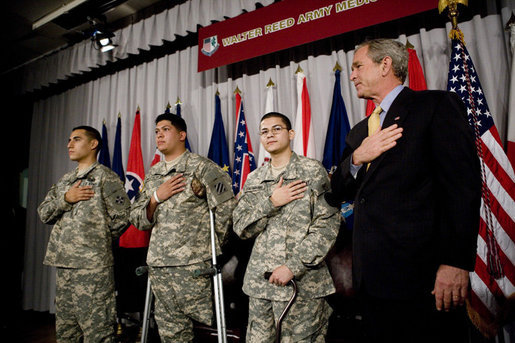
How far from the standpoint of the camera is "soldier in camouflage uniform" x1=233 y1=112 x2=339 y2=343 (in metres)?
1.68

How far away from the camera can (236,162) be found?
324cm

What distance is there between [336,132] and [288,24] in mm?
1114

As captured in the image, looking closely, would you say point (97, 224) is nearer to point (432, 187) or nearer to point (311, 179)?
point (311, 179)

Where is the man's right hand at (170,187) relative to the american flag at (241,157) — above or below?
below

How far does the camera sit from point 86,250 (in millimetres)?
2400

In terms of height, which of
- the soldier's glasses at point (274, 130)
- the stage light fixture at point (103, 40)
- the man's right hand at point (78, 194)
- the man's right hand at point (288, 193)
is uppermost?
the stage light fixture at point (103, 40)

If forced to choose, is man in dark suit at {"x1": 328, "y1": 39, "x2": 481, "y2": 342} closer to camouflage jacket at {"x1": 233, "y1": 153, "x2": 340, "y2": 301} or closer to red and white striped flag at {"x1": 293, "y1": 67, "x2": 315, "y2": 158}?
camouflage jacket at {"x1": 233, "y1": 153, "x2": 340, "y2": 301}

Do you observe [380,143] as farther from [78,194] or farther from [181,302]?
[78,194]

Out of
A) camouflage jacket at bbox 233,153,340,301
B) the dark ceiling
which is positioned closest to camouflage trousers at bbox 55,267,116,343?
camouflage jacket at bbox 233,153,340,301

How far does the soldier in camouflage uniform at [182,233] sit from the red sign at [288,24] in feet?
4.84

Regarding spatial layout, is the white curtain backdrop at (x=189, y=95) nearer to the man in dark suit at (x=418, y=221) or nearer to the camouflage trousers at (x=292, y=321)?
the camouflage trousers at (x=292, y=321)

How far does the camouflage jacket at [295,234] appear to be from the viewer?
1.70m

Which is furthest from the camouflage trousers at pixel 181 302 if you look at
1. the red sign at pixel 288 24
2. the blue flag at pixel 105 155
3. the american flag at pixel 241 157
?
the blue flag at pixel 105 155

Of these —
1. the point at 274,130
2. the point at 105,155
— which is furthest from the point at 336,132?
the point at 105,155
